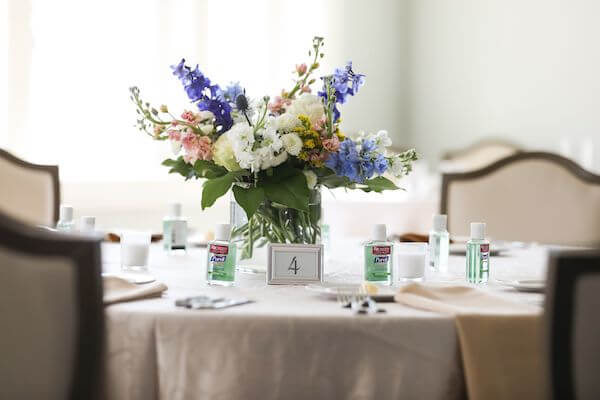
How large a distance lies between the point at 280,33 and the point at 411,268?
4235 mm

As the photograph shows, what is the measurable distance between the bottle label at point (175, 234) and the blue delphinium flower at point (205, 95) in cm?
58

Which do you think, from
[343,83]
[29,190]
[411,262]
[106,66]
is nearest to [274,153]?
[343,83]

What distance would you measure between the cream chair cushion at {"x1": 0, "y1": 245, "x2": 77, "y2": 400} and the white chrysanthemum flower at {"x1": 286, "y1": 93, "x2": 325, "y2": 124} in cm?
84

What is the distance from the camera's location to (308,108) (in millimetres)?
1919

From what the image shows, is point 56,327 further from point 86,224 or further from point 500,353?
point 86,224

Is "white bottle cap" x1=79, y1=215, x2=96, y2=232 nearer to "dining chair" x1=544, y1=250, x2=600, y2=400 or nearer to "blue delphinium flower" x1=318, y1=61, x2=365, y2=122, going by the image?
"blue delphinium flower" x1=318, y1=61, x2=365, y2=122

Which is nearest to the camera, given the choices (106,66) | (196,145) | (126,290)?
(126,290)

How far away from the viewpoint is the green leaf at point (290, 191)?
1.82 m

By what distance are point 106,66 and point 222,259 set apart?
3209mm

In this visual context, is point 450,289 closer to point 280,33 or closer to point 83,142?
point 83,142

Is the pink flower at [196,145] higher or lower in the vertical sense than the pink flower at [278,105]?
lower

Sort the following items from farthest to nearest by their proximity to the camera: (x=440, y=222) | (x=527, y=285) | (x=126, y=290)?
(x=440, y=222) < (x=527, y=285) < (x=126, y=290)

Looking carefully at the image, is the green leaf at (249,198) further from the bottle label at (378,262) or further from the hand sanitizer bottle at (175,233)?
the hand sanitizer bottle at (175,233)

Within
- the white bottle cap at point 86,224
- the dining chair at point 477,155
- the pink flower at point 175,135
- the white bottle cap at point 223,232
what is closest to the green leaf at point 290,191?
the white bottle cap at point 223,232
